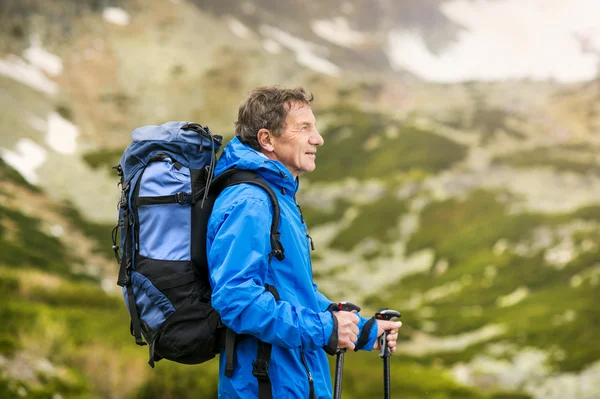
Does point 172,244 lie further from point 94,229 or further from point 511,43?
point 511,43

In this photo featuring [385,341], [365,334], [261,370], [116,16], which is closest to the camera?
[261,370]

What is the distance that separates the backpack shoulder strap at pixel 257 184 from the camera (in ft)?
11.7

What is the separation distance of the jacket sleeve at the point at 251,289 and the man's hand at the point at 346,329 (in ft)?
0.24

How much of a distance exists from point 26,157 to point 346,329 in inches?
2583

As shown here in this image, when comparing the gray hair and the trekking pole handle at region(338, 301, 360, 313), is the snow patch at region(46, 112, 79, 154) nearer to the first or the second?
the gray hair

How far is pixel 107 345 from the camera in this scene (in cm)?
1112

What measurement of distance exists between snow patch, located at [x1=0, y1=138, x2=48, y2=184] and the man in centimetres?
5982

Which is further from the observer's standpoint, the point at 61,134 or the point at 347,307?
→ the point at 61,134

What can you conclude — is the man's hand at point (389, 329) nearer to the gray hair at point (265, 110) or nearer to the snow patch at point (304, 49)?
the gray hair at point (265, 110)

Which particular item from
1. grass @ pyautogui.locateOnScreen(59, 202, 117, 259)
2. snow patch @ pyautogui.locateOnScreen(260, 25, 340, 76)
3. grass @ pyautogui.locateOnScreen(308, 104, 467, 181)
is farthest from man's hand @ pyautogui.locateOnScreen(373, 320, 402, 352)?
snow patch @ pyautogui.locateOnScreen(260, 25, 340, 76)

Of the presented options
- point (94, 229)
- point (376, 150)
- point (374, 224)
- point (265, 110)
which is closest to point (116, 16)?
point (376, 150)

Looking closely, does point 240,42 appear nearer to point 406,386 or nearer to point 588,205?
point 588,205

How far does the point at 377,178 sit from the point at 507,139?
1869 cm

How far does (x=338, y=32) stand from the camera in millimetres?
136125
